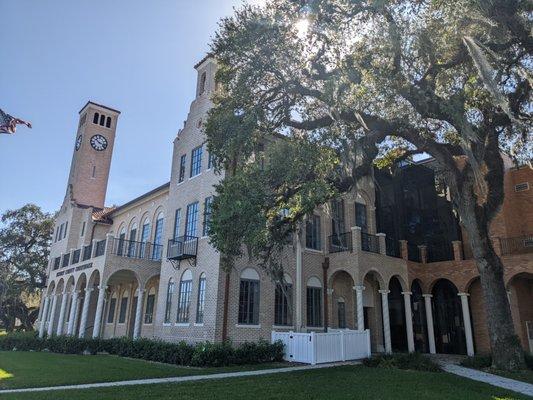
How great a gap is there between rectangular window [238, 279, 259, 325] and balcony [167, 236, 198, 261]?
2.88 m

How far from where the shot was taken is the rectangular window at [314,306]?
20.0m

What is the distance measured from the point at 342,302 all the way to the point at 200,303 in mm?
7392

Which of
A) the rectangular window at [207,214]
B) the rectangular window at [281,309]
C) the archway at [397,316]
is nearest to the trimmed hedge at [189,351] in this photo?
the rectangular window at [281,309]

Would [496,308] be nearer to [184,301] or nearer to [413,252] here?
[413,252]

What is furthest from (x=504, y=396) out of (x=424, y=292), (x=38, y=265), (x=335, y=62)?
(x=38, y=265)

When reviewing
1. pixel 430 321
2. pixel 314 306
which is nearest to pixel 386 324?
pixel 430 321

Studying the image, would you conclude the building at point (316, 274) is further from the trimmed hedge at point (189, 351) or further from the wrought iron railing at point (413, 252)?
the trimmed hedge at point (189, 351)

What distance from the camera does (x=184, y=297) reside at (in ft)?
63.7

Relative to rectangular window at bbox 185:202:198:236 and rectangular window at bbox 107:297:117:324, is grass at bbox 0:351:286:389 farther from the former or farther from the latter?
rectangular window at bbox 107:297:117:324

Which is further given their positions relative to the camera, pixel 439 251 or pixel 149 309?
pixel 149 309

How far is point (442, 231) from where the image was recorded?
901 inches

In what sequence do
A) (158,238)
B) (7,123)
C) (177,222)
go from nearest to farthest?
(7,123) < (177,222) < (158,238)

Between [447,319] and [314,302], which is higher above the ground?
[314,302]

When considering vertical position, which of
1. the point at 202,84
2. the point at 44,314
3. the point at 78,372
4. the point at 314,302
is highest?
the point at 202,84
